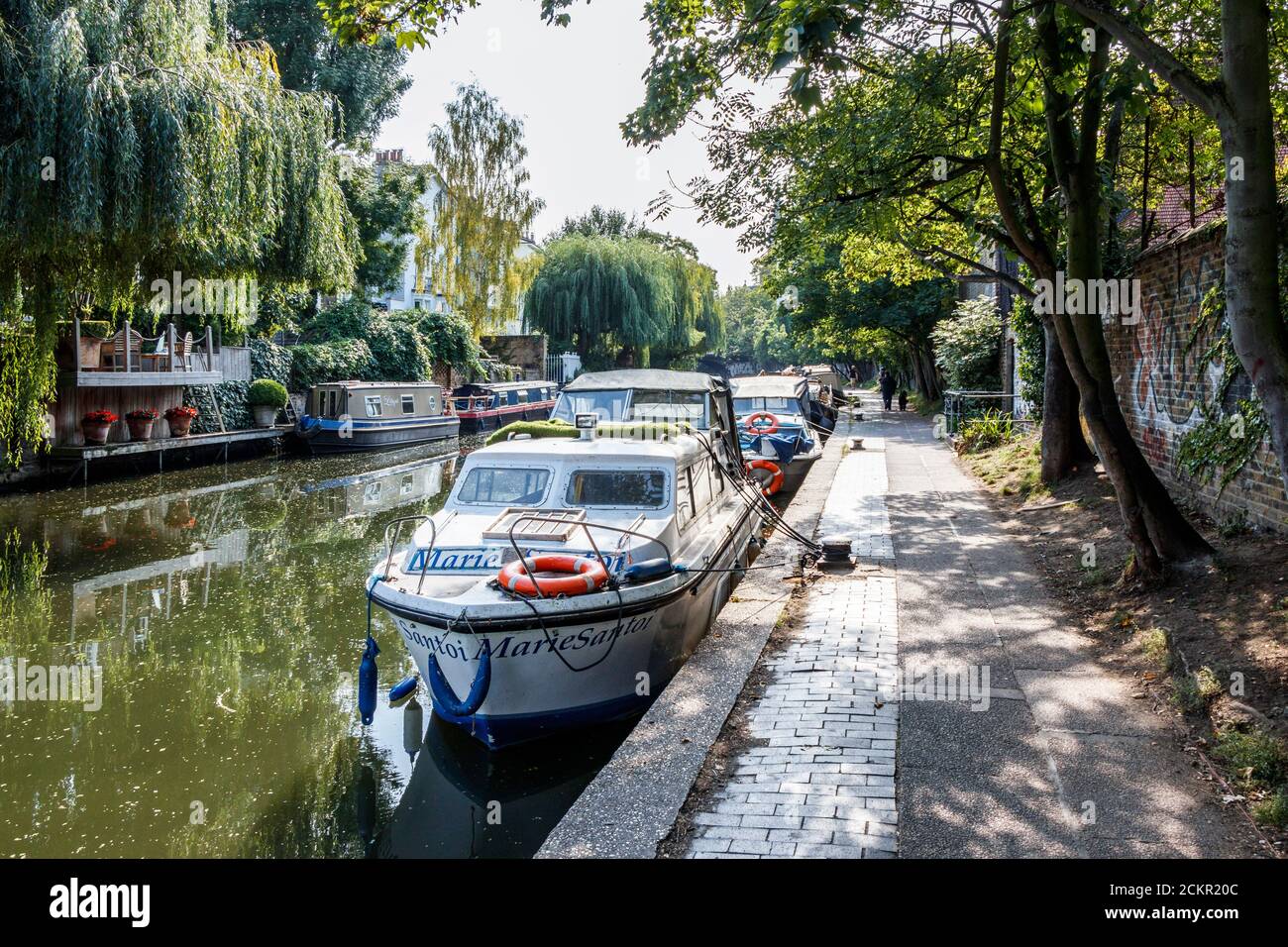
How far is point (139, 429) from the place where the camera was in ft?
75.1

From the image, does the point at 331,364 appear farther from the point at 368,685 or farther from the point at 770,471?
the point at 368,685

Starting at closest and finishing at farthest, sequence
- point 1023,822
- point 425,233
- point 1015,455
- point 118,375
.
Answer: point 1023,822
point 1015,455
point 118,375
point 425,233

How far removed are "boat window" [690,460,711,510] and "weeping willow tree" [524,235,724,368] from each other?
3695cm

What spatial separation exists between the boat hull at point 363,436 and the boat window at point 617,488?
Result: 20596 mm

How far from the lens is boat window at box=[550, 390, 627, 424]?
1367 centimetres

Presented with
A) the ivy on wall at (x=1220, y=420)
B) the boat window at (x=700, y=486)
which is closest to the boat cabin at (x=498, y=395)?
the boat window at (x=700, y=486)

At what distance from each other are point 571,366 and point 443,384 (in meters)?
10.4

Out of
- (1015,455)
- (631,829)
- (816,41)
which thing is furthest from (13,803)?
(1015,455)

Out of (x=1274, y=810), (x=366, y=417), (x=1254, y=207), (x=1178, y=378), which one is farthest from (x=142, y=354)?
(x=1274, y=810)

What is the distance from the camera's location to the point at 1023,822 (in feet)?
14.7

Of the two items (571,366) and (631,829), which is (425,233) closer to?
(571,366)

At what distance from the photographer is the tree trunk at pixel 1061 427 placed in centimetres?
1362

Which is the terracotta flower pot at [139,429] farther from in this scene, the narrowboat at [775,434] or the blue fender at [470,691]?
the blue fender at [470,691]

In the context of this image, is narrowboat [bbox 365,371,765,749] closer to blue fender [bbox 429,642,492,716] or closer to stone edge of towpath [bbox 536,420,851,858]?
blue fender [bbox 429,642,492,716]
